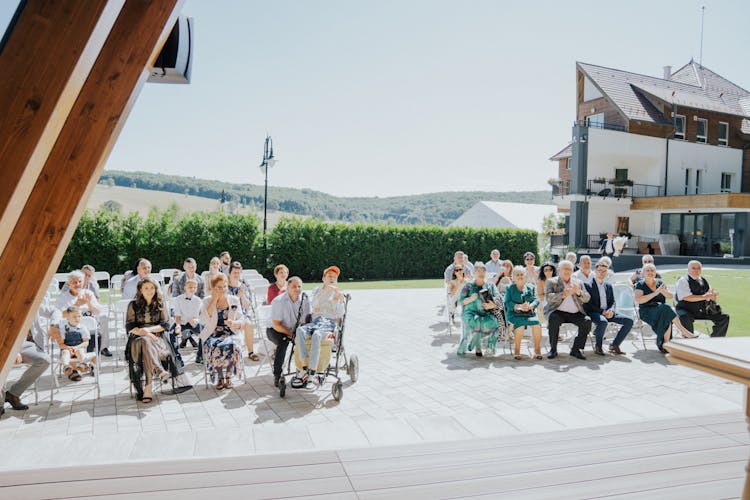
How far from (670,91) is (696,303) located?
30540 millimetres

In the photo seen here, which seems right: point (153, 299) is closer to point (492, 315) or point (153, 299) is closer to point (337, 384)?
point (337, 384)

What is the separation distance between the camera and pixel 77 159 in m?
2.33

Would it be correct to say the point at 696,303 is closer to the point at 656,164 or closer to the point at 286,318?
the point at 286,318

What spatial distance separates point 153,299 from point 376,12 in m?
11.7

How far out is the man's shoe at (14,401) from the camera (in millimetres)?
5371

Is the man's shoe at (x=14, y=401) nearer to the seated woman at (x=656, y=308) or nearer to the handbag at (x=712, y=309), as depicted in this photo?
the seated woman at (x=656, y=308)

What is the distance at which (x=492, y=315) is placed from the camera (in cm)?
795

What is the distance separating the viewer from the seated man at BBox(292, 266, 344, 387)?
5.97 m

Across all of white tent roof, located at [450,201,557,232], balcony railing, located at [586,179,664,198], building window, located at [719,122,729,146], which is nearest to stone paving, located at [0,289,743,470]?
balcony railing, located at [586,179,664,198]

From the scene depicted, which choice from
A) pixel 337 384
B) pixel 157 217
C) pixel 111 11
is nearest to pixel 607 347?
pixel 337 384

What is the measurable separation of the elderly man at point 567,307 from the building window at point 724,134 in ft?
113

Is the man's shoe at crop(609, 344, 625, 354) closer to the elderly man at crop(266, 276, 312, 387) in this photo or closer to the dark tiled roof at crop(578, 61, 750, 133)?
the elderly man at crop(266, 276, 312, 387)

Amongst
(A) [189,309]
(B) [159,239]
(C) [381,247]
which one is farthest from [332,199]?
(A) [189,309]

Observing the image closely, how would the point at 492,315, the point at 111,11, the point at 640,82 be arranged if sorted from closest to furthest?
1. the point at 111,11
2. the point at 492,315
3. the point at 640,82
